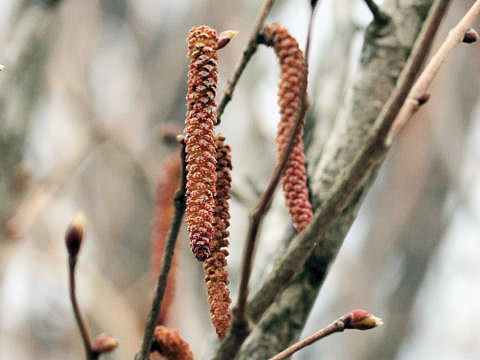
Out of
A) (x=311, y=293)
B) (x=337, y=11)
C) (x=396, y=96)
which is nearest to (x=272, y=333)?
(x=311, y=293)

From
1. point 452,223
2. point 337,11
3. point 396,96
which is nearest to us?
point 396,96

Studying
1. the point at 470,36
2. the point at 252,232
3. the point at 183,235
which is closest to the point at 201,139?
the point at 252,232

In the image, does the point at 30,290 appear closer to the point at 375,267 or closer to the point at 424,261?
the point at 375,267

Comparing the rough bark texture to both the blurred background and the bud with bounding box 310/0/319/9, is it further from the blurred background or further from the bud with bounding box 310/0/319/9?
the blurred background

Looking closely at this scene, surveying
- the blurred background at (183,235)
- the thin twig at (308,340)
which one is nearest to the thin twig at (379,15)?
the thin twig at (308,340)

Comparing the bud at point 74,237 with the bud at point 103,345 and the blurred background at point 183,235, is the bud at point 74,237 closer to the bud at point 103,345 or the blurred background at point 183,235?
the bud at point 103,345

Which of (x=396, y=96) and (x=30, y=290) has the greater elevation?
(x=396, y=96)

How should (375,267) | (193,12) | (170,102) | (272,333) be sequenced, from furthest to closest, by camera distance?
1. (170,102)
2. (193,12)
3. (375,267)
4. (272,333)
